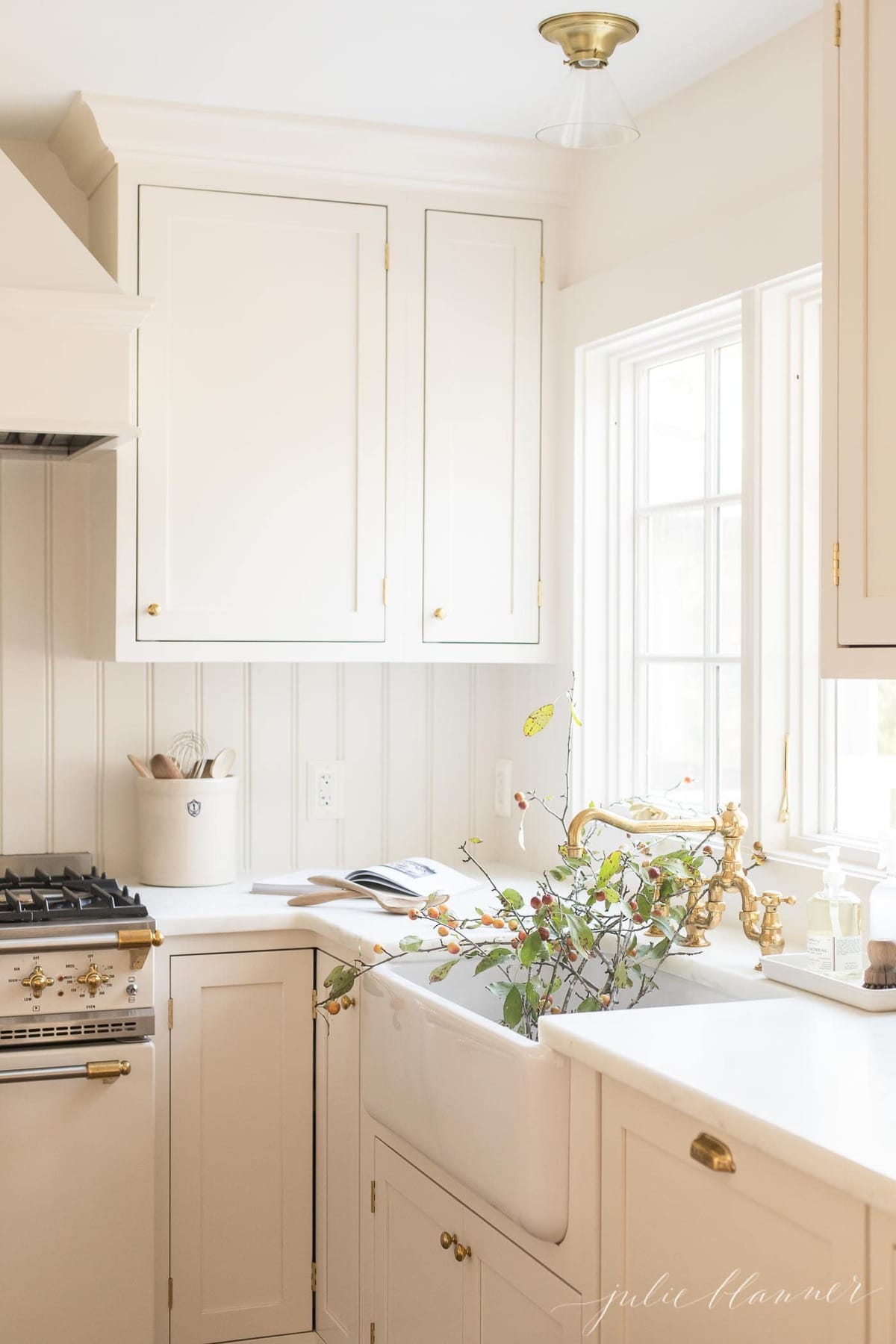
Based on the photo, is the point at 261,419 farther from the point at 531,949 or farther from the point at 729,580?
the point at 531,949

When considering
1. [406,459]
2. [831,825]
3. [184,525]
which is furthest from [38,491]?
[831,825]

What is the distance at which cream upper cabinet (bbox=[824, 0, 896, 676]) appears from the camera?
5.23ft

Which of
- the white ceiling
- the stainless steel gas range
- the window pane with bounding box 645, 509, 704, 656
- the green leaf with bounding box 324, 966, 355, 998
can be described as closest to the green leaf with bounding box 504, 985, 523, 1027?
the green leaf with bounding box 324, 966, 355, 998

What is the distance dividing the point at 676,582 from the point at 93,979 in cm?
136

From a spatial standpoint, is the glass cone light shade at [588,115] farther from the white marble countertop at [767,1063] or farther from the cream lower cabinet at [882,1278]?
the cream lower cabinet at [882,1278]

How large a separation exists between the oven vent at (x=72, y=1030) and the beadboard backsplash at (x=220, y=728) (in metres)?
0.64

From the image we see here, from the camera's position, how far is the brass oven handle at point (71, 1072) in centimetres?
233

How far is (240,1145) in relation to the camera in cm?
257

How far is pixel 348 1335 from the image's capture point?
2447 mm

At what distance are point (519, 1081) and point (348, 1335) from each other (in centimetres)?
102

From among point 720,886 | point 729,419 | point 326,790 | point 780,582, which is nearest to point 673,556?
point 729,419

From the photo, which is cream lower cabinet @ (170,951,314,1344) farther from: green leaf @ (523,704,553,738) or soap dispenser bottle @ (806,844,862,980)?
soap dispenser bottle @ (806,844,862,980)

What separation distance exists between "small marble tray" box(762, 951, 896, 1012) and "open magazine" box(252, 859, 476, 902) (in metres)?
0.82

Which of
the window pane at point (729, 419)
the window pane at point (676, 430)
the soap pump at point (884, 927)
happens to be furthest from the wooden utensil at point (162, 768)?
the soap pump at point (884, 927)
